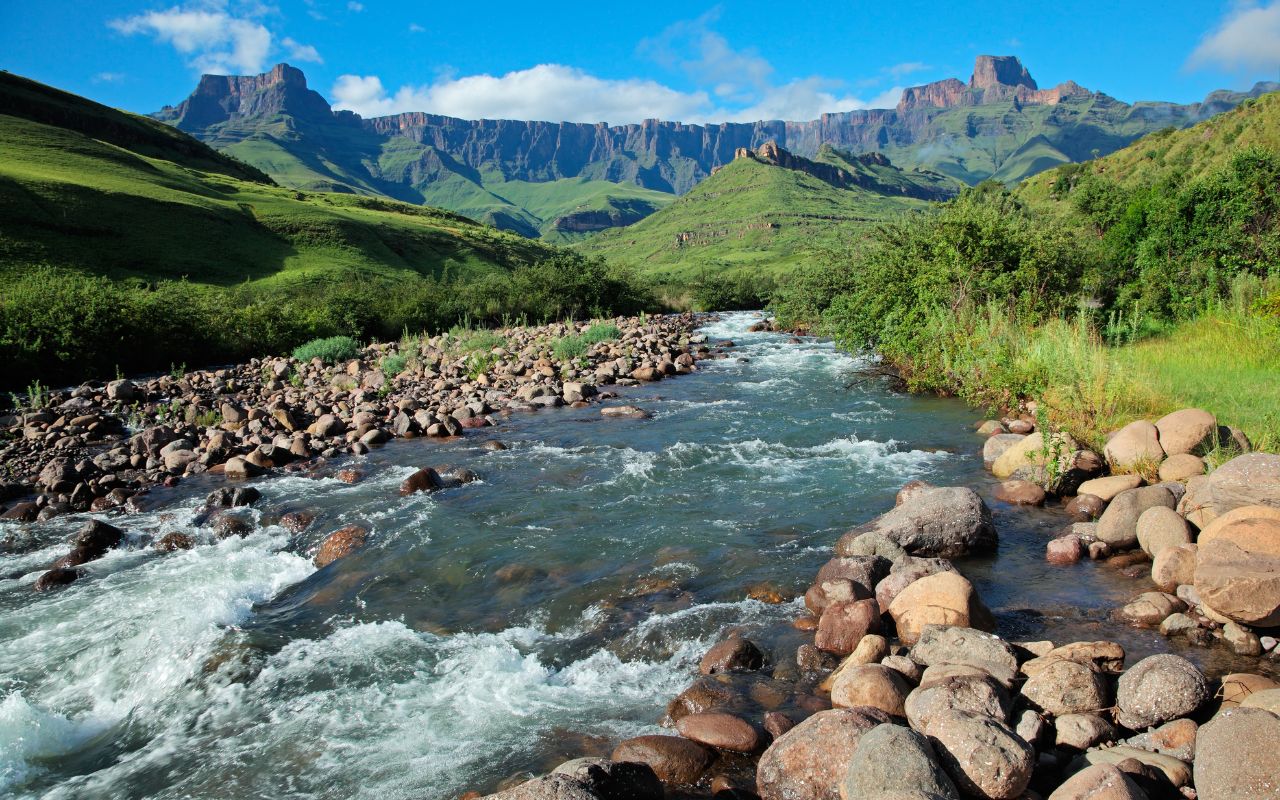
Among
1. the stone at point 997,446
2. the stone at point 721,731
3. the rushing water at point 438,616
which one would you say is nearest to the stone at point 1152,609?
the rushing water at point 438,616

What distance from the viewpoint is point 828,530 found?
1019 cm

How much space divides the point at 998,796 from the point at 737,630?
3.29m

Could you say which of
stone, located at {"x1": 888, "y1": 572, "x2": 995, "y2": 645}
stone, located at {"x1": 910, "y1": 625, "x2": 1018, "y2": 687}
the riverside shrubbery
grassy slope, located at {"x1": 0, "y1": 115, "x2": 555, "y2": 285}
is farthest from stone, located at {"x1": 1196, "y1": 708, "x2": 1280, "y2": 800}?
grassy slope, located at {"x1": 0, "y1": 115, "x2": 555, "y2": 285}

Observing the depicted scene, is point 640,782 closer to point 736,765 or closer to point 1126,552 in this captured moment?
point 736,765

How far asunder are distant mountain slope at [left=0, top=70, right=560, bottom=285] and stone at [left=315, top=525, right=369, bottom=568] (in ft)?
129

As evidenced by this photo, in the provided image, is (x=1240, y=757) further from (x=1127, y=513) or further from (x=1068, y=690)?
(x=1127, y=513)

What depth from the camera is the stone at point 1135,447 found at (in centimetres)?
1025

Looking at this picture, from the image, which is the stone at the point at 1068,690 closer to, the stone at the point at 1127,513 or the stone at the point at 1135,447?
the stone at the point at 1127,513

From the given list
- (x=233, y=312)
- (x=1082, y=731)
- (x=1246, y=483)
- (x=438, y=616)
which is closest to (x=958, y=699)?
(x=1082, y=731)

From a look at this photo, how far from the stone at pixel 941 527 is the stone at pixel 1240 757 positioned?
438cm

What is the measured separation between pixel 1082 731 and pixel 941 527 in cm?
398

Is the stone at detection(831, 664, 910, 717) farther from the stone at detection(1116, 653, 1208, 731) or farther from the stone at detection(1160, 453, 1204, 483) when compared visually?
the stone at detection(1160, 453, 1204, 483)

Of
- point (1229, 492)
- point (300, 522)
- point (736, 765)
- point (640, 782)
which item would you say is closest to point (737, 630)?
point (736, 765)

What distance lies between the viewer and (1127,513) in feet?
28.9
